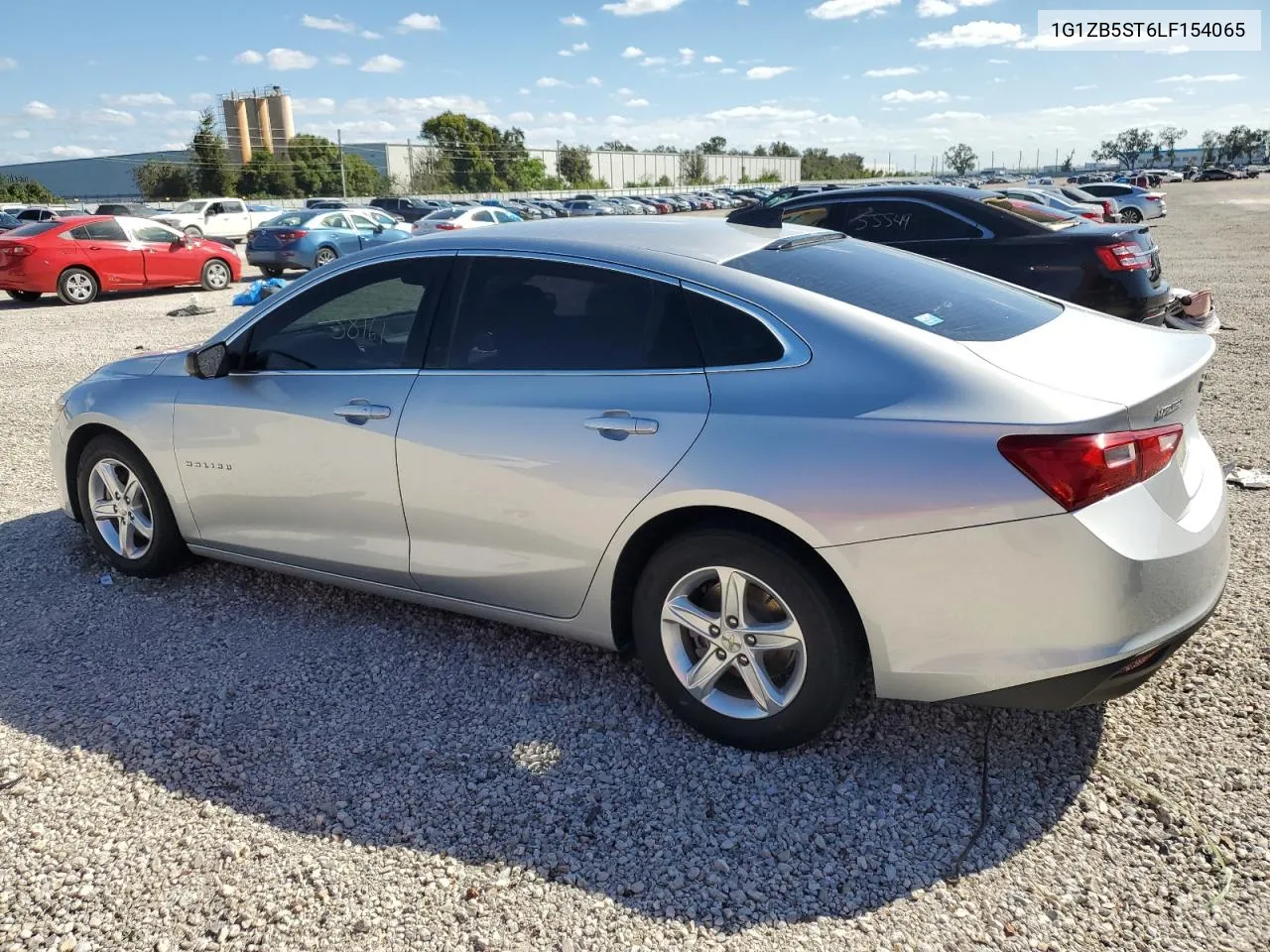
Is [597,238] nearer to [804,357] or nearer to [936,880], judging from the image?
[804,357]

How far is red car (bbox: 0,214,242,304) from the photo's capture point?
16.0 metres

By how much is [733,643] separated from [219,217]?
3598 centimetres

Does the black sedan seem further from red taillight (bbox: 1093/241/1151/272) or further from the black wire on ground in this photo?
the black wire on ground

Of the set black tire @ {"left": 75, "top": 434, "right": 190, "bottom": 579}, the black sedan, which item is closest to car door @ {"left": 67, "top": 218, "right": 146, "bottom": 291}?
the black sedan

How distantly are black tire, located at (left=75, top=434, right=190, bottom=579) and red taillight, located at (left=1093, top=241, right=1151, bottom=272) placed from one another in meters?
7.15

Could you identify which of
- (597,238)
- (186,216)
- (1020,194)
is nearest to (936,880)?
(597,238)

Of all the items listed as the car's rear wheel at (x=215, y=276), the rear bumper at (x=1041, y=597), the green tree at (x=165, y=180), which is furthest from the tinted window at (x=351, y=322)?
the green tree at (x=165, y=180)

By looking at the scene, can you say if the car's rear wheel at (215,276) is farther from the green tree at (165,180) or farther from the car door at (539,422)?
the green tree at (165,180)

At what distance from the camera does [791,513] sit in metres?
2.73

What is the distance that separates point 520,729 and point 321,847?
0.77m

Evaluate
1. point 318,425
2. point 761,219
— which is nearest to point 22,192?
point 318,425

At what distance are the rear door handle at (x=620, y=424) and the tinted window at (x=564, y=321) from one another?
0.19m

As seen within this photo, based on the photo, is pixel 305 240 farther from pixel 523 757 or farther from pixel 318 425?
pixel 523 757

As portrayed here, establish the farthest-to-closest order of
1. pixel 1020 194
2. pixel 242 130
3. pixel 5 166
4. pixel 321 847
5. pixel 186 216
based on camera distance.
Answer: pixel 5 166
pixel 242 130
pixel 186 216
pixel 1020 194
pixel 321 847
